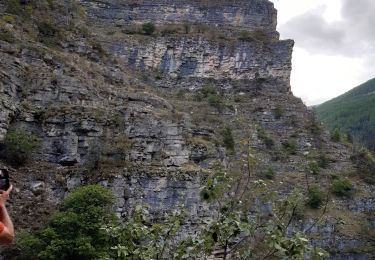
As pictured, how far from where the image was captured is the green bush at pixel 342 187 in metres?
33.3

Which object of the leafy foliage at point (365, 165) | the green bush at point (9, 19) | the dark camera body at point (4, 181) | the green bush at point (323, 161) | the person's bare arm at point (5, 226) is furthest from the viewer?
the green bush at point (323, 161)

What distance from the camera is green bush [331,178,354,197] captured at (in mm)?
33281

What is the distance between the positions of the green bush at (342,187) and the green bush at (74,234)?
1984cm

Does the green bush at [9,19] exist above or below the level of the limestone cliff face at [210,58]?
below

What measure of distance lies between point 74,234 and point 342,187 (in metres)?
21.9

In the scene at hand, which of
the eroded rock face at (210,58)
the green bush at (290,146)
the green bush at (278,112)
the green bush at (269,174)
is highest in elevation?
the eroded rock face at (210,58)

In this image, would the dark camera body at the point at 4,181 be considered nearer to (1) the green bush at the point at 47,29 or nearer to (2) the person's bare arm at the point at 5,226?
(2) the person's bare arm at the point at 5,226

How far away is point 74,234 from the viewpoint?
16562 millimetres

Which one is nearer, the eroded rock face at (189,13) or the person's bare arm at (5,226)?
the person's bare arm at (5,226)

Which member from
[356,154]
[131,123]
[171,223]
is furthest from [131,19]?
[171,223]

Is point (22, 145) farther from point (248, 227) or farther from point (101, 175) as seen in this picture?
point (248, 227)

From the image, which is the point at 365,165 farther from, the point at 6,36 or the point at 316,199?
the point at 6,36

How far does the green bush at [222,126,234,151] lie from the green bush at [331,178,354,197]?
23.5ft

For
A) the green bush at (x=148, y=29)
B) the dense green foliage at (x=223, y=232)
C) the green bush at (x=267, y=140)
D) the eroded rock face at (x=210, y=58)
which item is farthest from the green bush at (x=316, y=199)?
the green bush at (x=148, y=29)
